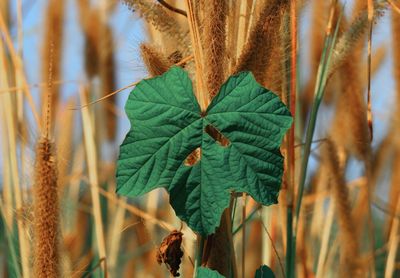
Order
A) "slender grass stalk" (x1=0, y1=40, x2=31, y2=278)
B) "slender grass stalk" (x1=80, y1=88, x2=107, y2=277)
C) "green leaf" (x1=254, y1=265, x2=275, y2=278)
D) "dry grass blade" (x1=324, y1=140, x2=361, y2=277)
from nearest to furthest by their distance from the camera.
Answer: "green leaf" (x1=254, y1=265, x2=275, y2=278) → "slender grass stalk" (x1=0, y1=40, x2=31, y2=278) → "slender grass stalk" (x1=80, y1=88, x2=107, y2=277) → "dry grass blade" (x1=324, y1=140, x2=361, y2=277)

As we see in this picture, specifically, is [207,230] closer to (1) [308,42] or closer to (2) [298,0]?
(2) [298,0]

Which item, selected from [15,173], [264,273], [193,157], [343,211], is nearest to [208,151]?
[193,157]

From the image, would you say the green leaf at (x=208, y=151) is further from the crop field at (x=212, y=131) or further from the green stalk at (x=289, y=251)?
the green stalk at (x=289, y=251)

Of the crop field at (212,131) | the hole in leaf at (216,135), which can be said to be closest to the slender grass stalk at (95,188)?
the crop field at (212,131)

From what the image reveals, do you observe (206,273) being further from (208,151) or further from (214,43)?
(214,43)

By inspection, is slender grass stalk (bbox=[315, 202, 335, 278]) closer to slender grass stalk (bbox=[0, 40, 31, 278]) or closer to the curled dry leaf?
slender grass stalk (bbox=[0, 40, 31, 278])

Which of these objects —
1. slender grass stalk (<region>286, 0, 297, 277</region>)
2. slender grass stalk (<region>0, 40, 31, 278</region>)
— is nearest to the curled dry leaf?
slender grass stalk (<region>286, 0, 297, 277</region>)
